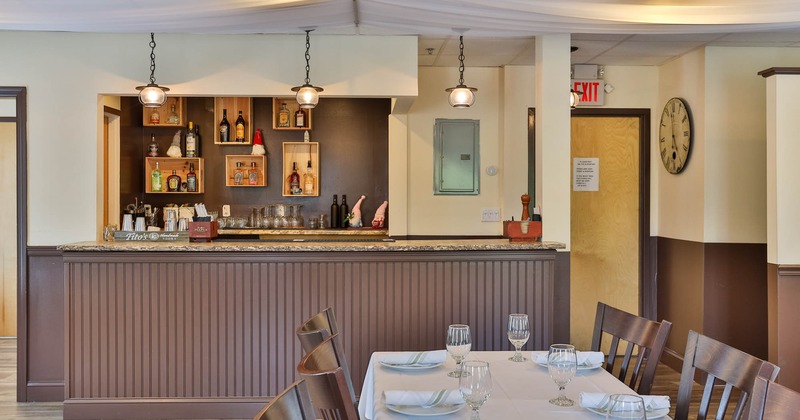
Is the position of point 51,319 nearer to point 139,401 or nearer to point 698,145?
point 139,401

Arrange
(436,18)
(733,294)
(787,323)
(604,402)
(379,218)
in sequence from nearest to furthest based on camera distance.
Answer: (604,402) → (436,18) → (787,323) → (733,294) → (379,218)

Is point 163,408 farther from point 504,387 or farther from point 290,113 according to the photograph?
point 290,113

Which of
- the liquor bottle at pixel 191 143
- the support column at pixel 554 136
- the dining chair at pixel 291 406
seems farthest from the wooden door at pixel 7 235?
the dining chair at pixel 291 406

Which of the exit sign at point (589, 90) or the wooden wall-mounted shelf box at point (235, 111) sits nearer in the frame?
the exit sign at point (589, 90)

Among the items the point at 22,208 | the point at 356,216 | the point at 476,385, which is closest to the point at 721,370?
the point at 476,385

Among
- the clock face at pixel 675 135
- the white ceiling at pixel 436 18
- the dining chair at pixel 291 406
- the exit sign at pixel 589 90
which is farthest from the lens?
the exit sign at pixel 589 90

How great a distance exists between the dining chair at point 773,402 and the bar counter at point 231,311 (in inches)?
107

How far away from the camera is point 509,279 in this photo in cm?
441

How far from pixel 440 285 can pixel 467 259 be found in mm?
231

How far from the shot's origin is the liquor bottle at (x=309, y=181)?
7.04m

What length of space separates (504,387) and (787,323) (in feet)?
9.62

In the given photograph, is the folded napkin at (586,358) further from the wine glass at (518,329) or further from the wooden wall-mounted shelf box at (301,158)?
the wooden wall-mounted shelf box at (301,158)

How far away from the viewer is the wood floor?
4445 millimetres

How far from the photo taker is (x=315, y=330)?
265 cm
